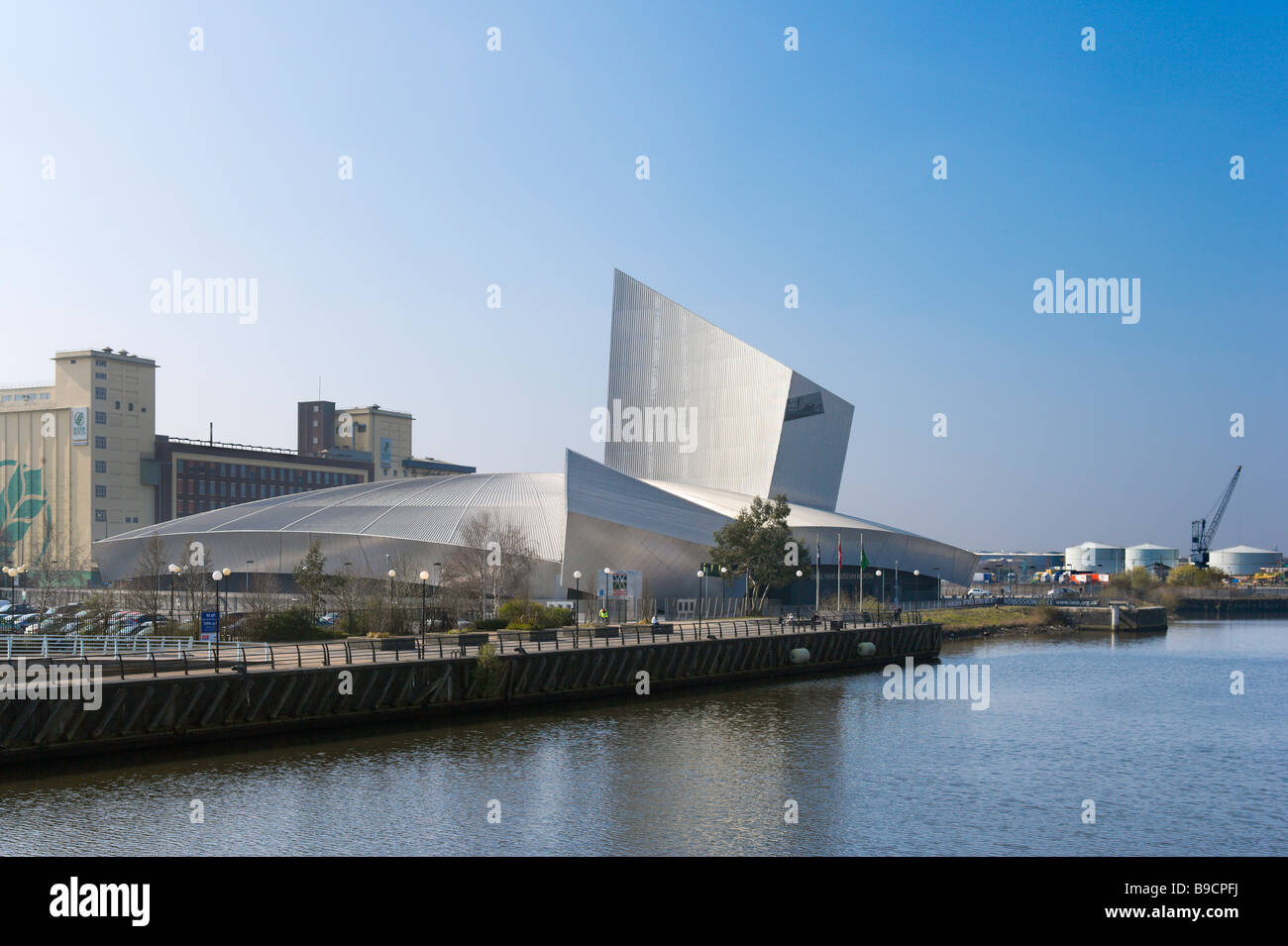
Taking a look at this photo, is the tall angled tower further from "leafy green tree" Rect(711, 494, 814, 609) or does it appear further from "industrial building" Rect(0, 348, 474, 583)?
"industrial building" Rect(0, 348, 474, 583)

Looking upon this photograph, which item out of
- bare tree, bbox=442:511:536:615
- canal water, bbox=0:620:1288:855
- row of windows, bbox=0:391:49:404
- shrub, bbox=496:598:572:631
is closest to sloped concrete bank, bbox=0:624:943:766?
canal water, bbox=0:620:1288:855

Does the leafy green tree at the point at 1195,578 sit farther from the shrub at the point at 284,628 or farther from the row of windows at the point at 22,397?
the row of windows at the point at 22,397

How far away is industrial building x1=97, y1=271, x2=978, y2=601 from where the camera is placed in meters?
81.2

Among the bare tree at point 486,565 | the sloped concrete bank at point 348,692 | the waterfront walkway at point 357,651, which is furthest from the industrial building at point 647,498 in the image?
the sloped concrete bank at point 348,692

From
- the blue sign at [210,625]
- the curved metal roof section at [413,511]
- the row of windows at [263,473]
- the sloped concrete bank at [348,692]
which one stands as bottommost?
the sloped concrete bank at [348,692]

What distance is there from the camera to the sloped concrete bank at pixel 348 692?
2964 centimetres

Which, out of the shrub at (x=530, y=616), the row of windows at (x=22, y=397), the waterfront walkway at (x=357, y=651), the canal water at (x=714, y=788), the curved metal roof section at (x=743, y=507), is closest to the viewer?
the canal water at (x=714, y=788)

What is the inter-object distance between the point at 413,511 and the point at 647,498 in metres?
17.7

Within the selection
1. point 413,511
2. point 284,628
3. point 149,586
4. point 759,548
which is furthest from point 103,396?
point 284,628

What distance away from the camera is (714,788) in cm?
2889

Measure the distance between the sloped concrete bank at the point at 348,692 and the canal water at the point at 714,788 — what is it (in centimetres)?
105

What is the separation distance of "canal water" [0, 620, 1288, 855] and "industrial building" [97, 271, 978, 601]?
3609cm
